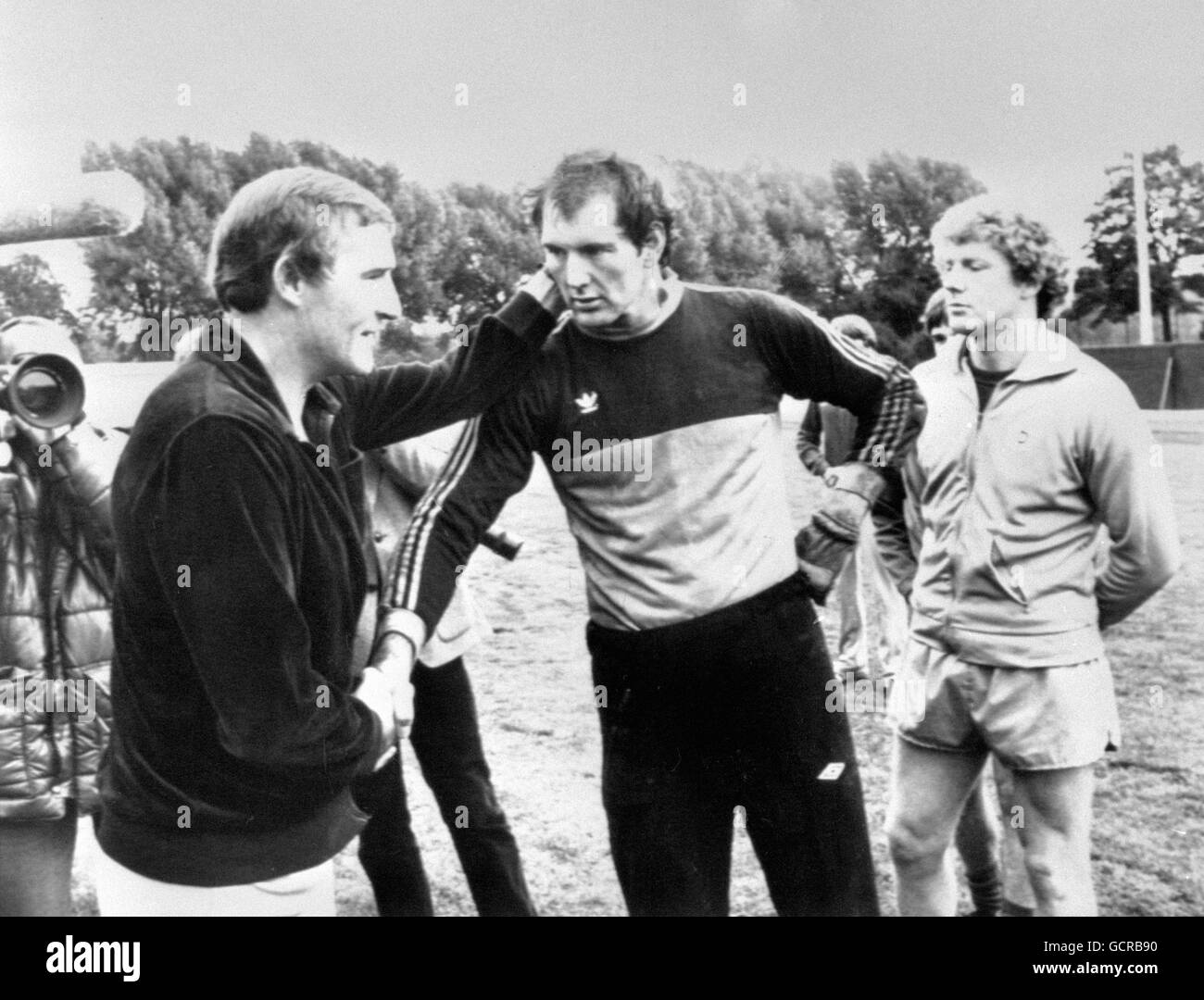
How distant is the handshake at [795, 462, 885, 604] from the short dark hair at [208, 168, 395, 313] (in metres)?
A: 0.96

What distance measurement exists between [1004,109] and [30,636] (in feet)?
6.92

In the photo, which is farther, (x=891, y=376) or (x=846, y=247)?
(x=846, y=247)

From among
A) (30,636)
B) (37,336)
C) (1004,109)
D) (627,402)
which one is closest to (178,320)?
(37,336)

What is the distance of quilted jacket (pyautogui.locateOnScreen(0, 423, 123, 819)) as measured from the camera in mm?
2227

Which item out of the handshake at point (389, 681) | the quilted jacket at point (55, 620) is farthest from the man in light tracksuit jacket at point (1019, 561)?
the quilted jacket at point (55, 620)

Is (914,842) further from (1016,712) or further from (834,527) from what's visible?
(834,527)

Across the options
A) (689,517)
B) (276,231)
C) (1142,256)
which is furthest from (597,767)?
(1142,256)

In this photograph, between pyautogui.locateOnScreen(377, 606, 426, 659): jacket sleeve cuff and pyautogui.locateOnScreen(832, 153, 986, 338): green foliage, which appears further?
pyautogui.locateOnScreen(832, 153, 986, 338): green foliage

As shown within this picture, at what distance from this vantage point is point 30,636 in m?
2.29

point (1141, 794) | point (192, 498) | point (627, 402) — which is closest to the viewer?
point (192, 498)

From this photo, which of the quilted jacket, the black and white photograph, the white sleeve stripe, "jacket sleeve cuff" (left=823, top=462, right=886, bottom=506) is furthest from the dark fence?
the quilted jacket

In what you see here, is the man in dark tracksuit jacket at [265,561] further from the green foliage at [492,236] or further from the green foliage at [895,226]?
the green foliage at [895,226]

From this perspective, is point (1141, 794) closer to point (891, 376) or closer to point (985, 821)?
point (985, 821)

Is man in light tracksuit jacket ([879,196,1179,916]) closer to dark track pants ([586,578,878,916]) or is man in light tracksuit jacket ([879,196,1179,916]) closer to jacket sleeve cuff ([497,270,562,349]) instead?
dark track pants ([586,578,878,916])
